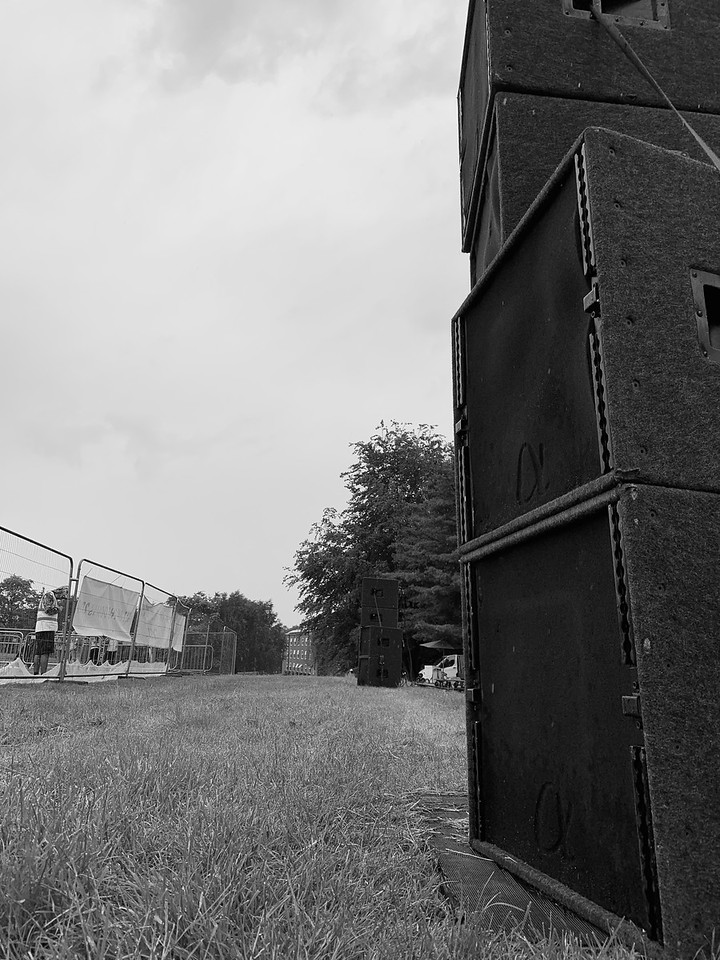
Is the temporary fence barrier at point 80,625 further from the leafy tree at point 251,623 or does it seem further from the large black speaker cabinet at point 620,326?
the leafy tree at point 251,623

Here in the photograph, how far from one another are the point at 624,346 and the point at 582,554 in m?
0.47

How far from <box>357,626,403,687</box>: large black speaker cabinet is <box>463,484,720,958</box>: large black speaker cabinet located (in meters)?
11.6

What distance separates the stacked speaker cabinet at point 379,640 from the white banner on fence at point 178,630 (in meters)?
4.58

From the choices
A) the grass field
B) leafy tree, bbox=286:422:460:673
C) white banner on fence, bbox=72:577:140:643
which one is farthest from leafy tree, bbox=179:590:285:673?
the grass field

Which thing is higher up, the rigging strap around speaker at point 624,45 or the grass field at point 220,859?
the rigging strap around speaker at point 624,45

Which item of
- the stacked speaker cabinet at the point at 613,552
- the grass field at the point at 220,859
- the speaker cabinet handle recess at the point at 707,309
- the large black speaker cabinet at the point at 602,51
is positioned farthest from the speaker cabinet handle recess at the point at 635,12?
the grass field at the point at 220,859

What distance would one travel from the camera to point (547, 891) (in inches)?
62.3

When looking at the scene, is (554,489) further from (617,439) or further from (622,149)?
(622,149)

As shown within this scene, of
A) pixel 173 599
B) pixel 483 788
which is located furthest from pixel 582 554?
pixel 173 599

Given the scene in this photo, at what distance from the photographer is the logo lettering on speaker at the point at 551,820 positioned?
61.9 inches

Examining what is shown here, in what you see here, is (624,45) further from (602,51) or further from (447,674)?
(447,674)

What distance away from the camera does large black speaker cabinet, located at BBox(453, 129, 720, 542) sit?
4.59 feet

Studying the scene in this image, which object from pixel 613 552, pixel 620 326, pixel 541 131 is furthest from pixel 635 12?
pixel 613 552

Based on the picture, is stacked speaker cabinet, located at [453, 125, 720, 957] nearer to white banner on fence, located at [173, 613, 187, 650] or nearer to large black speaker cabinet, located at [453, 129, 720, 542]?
large black speaker cabinet, located at [453, 129, 720, 542]
